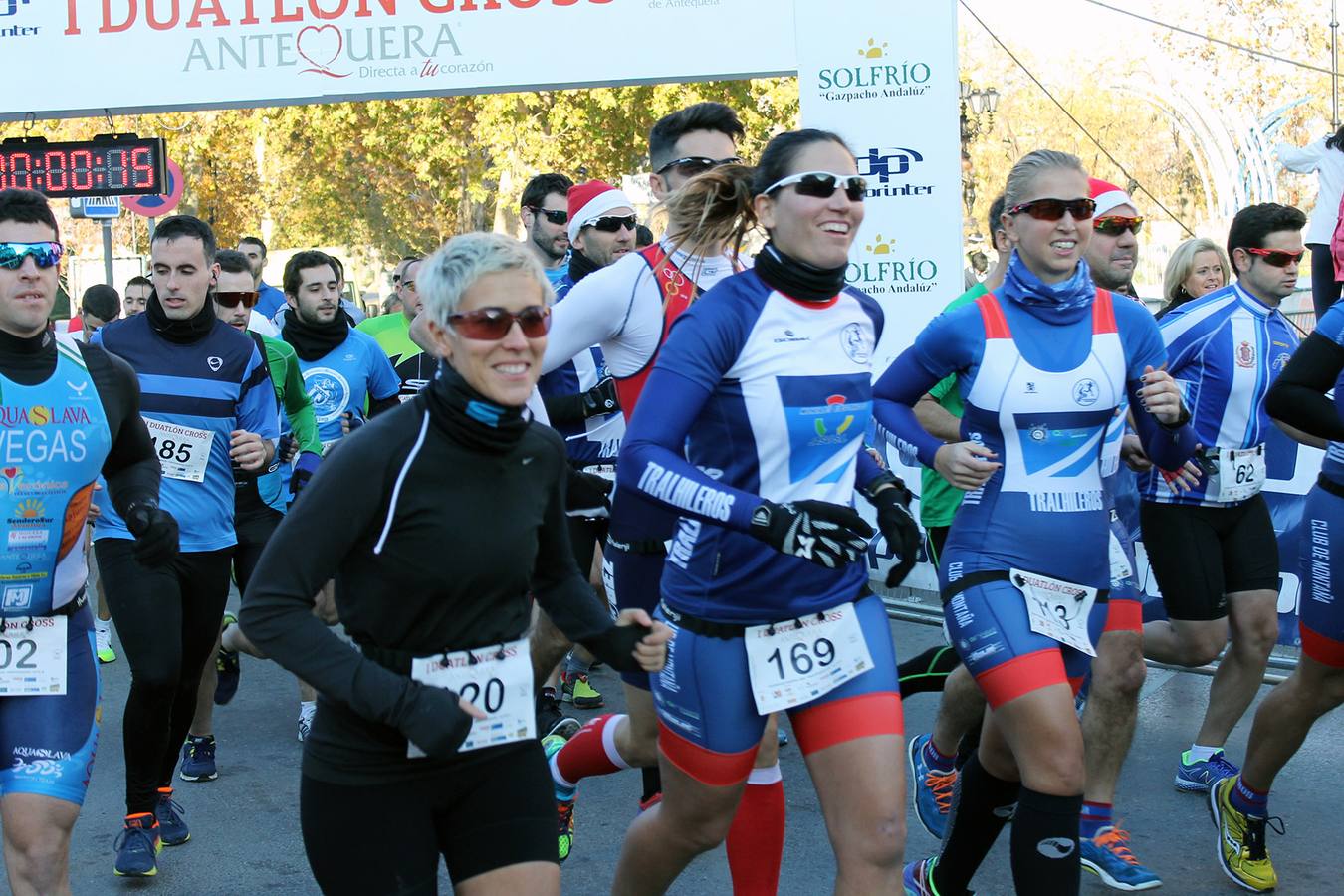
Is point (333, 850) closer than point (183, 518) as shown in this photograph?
Yes

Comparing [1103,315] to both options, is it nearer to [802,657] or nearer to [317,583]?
[802,657]

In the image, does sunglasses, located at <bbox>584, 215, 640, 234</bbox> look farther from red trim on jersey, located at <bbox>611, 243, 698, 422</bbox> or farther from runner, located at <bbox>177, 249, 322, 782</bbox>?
red trim on jersey, located at <bbox>611, 243, 698, 422</bbox>

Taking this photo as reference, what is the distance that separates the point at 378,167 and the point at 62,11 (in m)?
24.2

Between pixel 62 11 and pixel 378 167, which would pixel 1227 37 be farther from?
pixel 62 11

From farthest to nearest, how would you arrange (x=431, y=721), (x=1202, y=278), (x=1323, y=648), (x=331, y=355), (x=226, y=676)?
(x=331, y=355) → (x=226, y=676) → (x=1202, y=278) → (x=1323, y=648) → (x=431, y=721)

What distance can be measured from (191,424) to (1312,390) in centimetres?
386

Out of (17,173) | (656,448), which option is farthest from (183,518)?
(17,173)

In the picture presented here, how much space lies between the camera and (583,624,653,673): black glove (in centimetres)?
343

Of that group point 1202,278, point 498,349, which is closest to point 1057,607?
point 498,349

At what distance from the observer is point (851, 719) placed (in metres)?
3.74

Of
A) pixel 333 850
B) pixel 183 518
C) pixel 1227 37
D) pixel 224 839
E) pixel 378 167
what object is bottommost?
pixel 224 839

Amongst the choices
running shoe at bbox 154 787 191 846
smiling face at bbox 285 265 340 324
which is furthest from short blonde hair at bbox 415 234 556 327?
smiling face at bbox 285 265 340 324

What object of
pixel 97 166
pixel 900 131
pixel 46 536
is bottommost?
pixel 46 536

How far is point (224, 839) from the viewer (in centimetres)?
599
